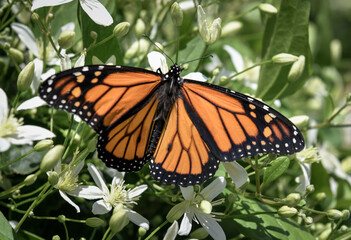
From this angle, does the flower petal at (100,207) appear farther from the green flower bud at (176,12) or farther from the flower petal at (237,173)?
the green flower bud at (176,12)

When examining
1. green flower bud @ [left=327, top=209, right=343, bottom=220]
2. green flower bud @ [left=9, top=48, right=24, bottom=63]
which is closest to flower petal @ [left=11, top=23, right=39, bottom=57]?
green flower bud @ [left=9, top=48, right=24, bottom=63]

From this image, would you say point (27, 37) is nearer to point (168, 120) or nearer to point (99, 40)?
point (99, 40)

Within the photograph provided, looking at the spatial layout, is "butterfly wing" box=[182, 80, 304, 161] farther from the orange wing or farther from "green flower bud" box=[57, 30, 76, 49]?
"green flower bud" box=[57, 30, 76, 49]

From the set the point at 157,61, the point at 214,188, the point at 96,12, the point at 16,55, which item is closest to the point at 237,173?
the point at 214,188

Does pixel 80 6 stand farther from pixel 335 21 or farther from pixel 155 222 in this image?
pixel 335 21

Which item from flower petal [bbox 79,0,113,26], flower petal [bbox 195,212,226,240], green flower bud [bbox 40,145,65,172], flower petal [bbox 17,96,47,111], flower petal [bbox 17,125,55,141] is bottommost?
flower petal [bbox 195,212,226,240]

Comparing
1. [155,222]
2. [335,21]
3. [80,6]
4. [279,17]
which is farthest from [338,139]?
[335,21]
